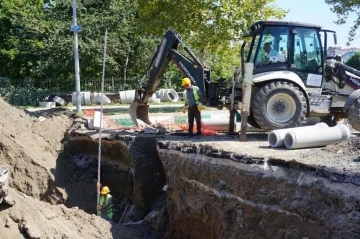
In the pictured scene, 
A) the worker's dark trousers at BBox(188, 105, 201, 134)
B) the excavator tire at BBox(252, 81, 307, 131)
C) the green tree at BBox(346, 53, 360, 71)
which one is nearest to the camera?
the excavator tire at BBox(252, 81, 307, 131)

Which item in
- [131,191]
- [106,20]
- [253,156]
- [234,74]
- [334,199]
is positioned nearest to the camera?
[334,199]

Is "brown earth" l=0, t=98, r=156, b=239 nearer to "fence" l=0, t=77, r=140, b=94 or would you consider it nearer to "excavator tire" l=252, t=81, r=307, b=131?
"excavator tire" l=252, t=81, r=307, b=131

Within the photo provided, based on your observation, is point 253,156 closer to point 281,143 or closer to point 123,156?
point 281,143

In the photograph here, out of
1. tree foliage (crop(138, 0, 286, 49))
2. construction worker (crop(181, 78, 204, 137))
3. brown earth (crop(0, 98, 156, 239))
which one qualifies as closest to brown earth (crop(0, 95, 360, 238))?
brown earth (crop(0, 98, 156, 239))

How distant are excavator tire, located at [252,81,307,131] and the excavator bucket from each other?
11.6 ft

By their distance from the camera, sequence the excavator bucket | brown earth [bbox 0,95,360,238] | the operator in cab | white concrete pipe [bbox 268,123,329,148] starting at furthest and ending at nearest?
the excavator bucket < the operator in cab < white concrete pipe [bbox 268,123,329,148] < brown earth [bbox 0,95,360,238]

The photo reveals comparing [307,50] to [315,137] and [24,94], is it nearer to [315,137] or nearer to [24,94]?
[315,137]

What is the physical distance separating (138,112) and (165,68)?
5.36 ft

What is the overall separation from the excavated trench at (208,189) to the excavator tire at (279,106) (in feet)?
5.63

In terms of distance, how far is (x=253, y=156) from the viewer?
808cm

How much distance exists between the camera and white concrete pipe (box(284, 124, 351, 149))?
337 inches

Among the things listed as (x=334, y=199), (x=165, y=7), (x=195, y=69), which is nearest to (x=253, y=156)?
(x=334, y=199)

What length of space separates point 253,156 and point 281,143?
1.03 meters

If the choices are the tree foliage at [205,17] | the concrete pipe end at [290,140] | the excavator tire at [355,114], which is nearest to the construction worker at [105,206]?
the concrete pipe end at [290,140]
